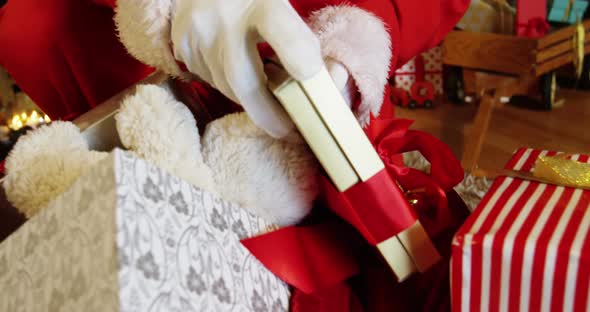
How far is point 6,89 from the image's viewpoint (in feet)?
6.16

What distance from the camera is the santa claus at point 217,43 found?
0.47 meters

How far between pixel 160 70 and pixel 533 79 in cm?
109

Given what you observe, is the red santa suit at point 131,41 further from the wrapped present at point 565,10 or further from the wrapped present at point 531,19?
the wrapped present at point 565,10

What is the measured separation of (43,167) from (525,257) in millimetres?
448

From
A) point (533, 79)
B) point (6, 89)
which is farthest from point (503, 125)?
point (6, 89)

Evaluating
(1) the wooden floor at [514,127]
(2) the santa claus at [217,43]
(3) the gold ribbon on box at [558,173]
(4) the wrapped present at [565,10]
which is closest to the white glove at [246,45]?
(2) the santa claus at [217,43]

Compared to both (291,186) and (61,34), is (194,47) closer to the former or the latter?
(291,186)

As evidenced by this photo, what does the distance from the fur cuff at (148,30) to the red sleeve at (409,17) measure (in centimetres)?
17

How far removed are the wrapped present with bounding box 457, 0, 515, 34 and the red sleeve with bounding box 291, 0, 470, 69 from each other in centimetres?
77

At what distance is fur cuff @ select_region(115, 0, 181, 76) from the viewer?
0.56 m

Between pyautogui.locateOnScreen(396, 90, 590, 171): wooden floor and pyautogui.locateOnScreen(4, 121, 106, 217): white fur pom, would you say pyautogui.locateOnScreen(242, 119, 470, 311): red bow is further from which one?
pyautogui.locateOnScreen(396, 90, 590, 171): wooden floor

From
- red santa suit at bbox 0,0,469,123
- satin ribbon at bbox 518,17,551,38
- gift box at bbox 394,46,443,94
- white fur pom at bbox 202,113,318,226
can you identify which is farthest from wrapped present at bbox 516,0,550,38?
white fur pom at bbox 202,113,318,226

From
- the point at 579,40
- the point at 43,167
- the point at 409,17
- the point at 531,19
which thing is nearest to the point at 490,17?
the point at 531,19

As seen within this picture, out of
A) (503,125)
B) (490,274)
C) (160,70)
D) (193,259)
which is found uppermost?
(160,70)
